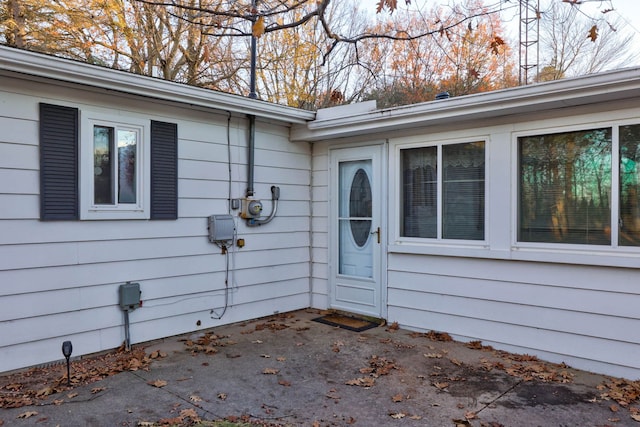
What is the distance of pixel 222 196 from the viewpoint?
4.94 m

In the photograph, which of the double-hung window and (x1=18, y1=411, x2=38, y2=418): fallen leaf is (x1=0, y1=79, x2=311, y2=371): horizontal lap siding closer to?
the double-hung window

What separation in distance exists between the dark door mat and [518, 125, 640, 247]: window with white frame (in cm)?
192

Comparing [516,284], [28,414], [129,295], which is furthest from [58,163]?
[516,284]

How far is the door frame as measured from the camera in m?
5.14

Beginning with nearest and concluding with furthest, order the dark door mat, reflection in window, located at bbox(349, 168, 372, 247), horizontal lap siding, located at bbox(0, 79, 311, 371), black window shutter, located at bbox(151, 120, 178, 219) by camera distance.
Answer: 1. horizontal lap siding, located at bbox(0, 79, 311, 371)
2. black window shutter, located at bbox(151, 120, 178, 219)
3. the dark door mat
4. reflection in window, located at bbox(349, 168, 372, 247)

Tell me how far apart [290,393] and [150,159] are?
2529 mm

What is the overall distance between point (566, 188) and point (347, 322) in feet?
8.86

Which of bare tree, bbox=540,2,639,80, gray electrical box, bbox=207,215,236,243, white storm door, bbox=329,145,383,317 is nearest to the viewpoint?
gray electrical box, bbox=207,215,236,243

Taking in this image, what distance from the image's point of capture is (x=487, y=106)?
158 inches

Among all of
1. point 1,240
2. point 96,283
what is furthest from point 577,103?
point 1,240

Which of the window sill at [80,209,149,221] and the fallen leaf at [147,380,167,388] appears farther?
the window sill at [80,209,149,221]

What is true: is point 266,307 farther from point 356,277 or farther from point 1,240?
point 1,240

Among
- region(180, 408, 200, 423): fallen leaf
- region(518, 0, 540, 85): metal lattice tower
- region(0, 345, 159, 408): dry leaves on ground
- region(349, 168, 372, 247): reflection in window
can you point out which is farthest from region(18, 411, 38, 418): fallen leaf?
region(518, 0, 540, 85): metal lattice tower

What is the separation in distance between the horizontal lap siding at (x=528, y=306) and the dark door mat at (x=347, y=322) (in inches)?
13.5
